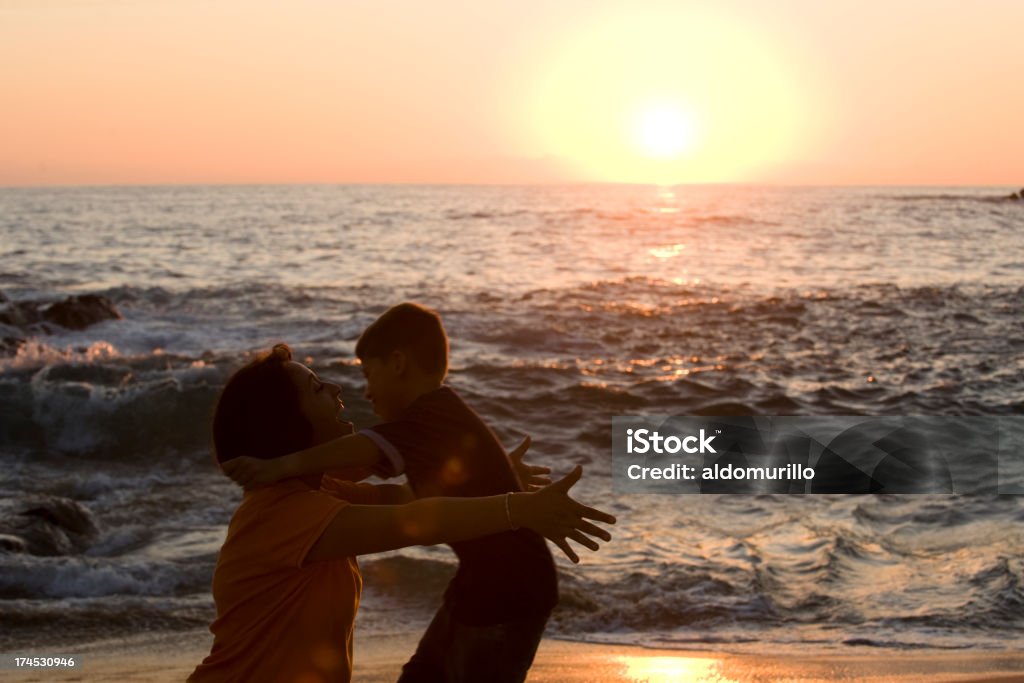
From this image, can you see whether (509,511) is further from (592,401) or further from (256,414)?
(592,401)

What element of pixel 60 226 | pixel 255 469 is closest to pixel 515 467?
pixel 255 469

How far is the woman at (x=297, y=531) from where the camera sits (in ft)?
8.03

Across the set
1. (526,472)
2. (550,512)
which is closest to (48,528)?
(526,472)

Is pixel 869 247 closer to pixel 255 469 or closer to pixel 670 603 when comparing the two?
pixel 670 603

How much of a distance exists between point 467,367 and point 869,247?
91.6 feet

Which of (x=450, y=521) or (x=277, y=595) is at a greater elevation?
(x=450, y=521)

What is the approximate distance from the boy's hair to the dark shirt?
0.17 metres

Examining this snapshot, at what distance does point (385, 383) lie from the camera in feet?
10.5

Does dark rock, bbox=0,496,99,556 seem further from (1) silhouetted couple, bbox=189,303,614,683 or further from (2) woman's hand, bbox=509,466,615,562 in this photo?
(2) woman's hand, bbox=509,466,615,562

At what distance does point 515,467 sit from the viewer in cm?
Result: 339

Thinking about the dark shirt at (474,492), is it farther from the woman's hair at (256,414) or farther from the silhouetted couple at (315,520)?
the woman's hair at (256,414)

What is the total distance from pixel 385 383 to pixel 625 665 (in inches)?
137

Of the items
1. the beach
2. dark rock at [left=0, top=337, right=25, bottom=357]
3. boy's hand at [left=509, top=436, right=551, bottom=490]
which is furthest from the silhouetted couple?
dark rock at [left=0, top=337, right=25, bottom=357]

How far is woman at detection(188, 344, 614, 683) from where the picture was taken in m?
2.45
